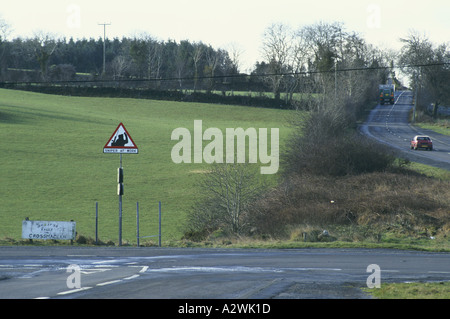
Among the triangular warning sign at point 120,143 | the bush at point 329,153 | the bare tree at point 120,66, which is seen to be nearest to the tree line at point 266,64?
the bare tree at point 120,66

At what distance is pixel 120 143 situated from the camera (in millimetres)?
21891

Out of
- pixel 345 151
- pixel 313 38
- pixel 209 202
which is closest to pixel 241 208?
pixel 209 202

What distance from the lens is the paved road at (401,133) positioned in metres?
59.1

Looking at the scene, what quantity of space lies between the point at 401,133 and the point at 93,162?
48353 millimetres

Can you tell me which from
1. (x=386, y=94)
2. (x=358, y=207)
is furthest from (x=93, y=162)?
(x=386, y=94)

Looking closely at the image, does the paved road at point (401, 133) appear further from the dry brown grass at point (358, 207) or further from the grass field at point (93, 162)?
the dry brown grass at point (358, 207)

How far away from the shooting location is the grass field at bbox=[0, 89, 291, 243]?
1549 inches

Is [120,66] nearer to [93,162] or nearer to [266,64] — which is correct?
[266,64]

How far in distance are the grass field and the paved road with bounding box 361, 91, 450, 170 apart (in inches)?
569

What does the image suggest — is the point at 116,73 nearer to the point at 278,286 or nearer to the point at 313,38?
the point at 313,38

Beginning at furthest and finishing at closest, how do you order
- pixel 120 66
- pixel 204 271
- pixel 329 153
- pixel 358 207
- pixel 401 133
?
pixel 120 66
pixel 401 133
pixel 329 153
pixel 358 207
pixel 204 271

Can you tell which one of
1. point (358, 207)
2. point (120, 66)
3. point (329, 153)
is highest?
point (120, 66)

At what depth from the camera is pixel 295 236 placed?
2555 cm

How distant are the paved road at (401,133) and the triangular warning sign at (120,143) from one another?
37.7 meters
